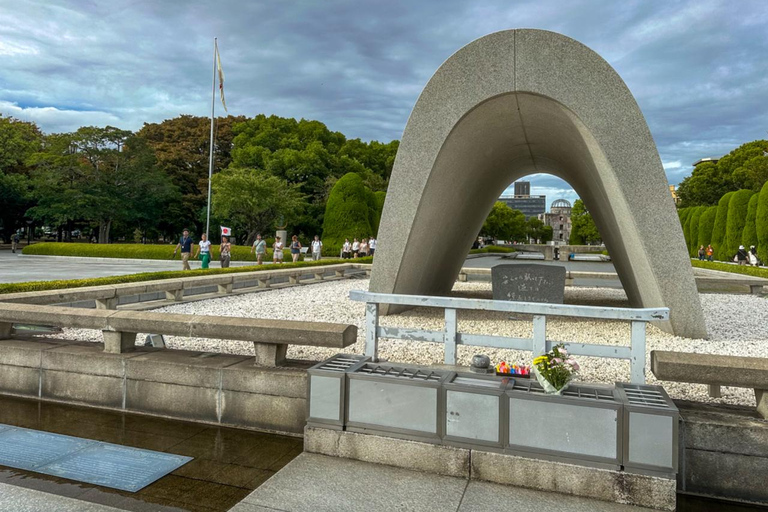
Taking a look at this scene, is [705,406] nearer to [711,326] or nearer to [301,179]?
[711,326]

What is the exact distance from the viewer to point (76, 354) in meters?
5.24

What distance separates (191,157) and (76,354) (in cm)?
4414

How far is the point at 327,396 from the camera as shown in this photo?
3996mm

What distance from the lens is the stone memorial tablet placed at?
356 inches

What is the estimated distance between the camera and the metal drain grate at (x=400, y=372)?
153 inches

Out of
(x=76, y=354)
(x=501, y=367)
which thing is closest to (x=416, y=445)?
(x=501, y=367)

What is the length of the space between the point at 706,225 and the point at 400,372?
144 feet

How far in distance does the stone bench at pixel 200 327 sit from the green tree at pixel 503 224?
201ft

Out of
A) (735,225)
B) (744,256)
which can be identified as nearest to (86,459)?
(744,256)

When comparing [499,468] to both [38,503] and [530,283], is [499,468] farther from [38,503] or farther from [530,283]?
[530,283]

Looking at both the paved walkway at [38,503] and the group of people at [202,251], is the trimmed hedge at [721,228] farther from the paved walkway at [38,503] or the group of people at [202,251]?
the paved walkway at [38,503]

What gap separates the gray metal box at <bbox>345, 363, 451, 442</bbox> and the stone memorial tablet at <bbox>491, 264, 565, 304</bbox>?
220 inches

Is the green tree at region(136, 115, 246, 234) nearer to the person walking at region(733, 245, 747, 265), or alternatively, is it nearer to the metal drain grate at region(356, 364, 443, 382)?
the person walking at region(733, 245, 747, 265)

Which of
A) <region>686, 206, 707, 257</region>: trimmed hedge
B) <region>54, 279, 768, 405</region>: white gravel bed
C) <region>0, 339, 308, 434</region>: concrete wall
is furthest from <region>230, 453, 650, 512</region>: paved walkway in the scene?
<region>686, 206, 707, 257</region>: trimmed hedge
